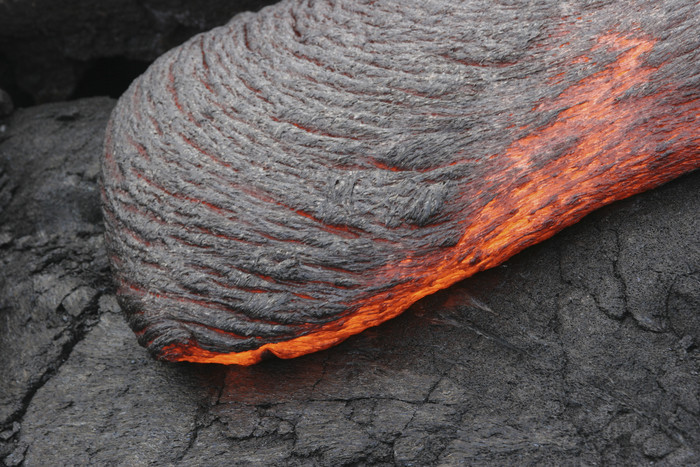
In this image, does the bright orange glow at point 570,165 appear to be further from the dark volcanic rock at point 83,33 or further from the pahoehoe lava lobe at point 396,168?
the dark volcanic rock at point 83,33

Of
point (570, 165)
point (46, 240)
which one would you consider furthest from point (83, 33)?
point (570, 165)

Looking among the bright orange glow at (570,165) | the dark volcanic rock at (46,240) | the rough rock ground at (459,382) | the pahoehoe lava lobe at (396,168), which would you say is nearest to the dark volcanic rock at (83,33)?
the dark volcanic rock at (46,240)

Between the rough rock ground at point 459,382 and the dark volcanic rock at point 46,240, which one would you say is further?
the dark volcanic rock at point 46,240

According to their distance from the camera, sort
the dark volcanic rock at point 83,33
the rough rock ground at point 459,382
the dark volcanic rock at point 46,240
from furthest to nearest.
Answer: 1. the dark volcanic rock at point 83,33
2. the dark volcanic rock at point 46,240
3. the rough rock ground at point 459,382

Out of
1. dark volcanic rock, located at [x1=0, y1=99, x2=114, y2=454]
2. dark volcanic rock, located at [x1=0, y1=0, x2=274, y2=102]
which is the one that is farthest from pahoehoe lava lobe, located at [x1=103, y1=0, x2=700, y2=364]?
dark volcanic rock, located at [x1=0, y1=0, x2=274, y2=102]

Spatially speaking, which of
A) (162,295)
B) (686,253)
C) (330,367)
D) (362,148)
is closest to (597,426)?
(686,253)

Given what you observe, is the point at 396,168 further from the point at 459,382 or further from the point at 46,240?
the point at 46,240

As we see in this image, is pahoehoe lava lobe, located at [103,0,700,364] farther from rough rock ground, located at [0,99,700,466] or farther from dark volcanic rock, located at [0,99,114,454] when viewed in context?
dark volcanic rock, located at [0,99,114,454]
